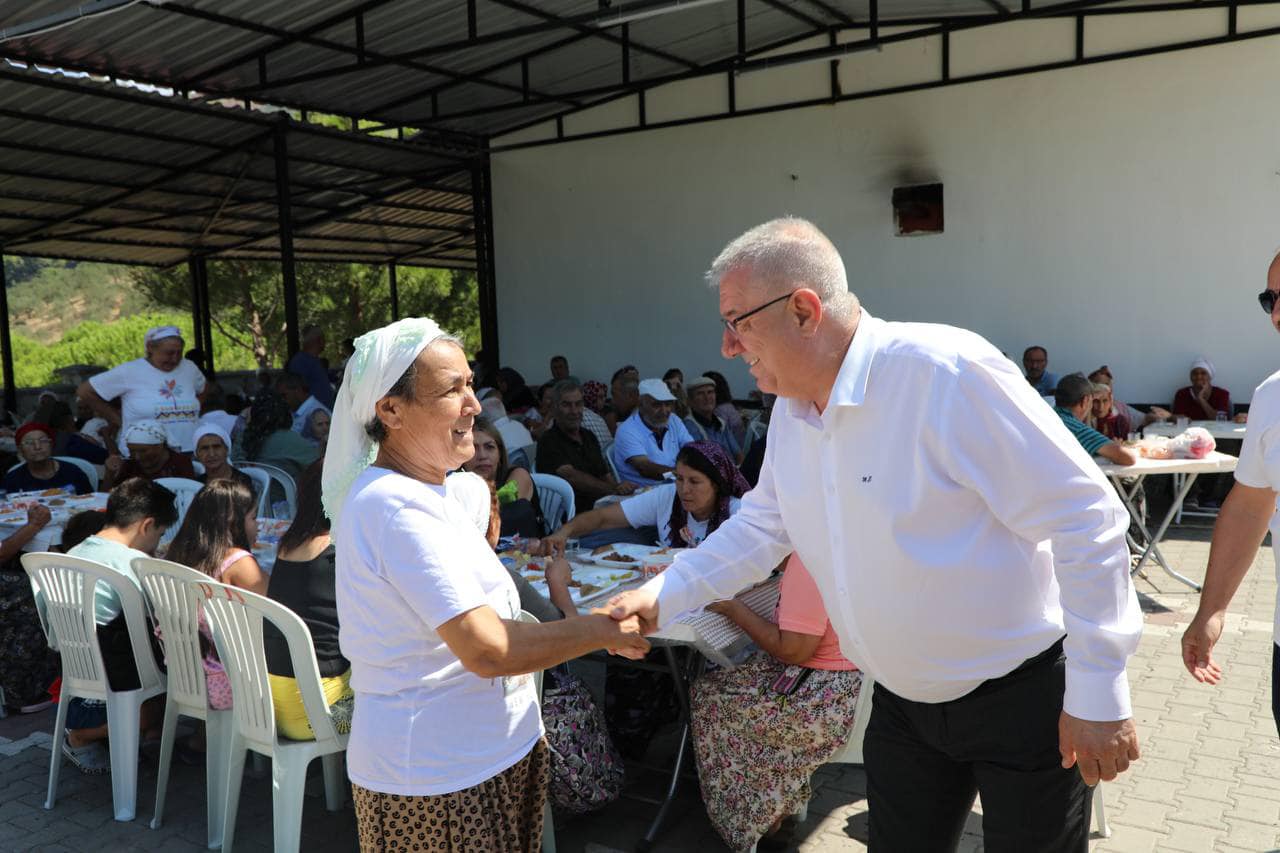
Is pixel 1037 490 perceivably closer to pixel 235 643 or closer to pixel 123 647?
pixel 235 643

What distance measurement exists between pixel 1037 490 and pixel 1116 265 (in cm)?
973

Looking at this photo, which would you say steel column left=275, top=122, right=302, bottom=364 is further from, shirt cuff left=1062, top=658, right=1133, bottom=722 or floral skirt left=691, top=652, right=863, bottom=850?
shirt cuff left=1062, top=658, right=1133, bottom=722

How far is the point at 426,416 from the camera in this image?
2023 mm

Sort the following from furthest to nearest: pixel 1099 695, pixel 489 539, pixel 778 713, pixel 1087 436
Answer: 1. pixel 1087 436
2. pixel 489 539
3. pixel 778 713
4. pixel 1099 695

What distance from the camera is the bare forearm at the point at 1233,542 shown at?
2.52 meters

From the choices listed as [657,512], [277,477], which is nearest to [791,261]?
[657,512]

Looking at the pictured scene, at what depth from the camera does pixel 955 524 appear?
177 centimetres

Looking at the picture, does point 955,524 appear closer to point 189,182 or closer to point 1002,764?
point 1002,764

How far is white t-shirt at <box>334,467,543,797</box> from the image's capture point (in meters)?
1.87

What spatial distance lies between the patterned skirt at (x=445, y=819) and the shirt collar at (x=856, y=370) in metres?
1.02

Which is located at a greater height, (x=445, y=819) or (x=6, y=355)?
(x=6, y=355)

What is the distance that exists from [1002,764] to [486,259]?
13.3m

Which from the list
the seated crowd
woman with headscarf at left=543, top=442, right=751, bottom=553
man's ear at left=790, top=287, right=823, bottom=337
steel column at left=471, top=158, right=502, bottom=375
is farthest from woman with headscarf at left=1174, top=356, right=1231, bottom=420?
man's ear at left=790, top=287, right=823, bottom=337

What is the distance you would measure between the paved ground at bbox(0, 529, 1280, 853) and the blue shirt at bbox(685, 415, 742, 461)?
13.0 feet
